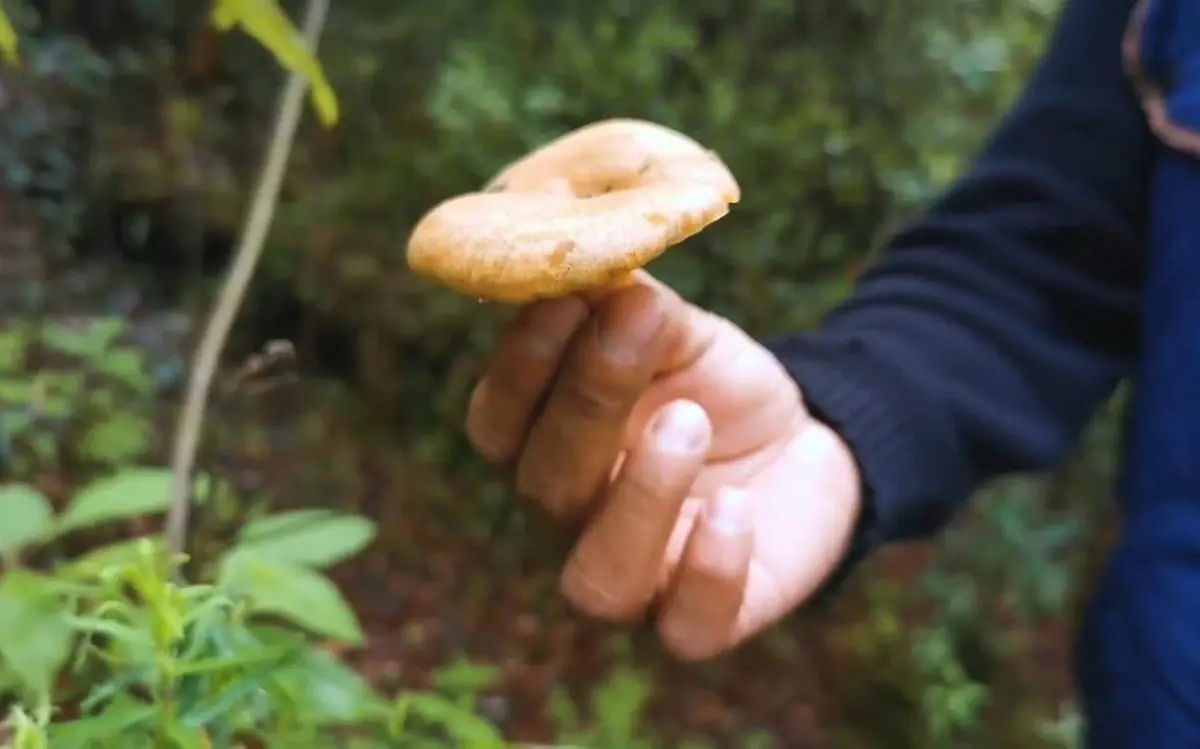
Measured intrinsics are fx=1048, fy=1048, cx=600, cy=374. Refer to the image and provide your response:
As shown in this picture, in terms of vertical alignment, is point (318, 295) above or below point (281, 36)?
below

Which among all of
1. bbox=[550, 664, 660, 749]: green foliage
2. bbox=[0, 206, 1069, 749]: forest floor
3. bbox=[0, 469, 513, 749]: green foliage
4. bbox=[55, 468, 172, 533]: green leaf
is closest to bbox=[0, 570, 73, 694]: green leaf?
bbox=[0, 469, 513, 749]: green foliage

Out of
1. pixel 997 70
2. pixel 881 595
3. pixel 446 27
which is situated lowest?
pixel 881 595

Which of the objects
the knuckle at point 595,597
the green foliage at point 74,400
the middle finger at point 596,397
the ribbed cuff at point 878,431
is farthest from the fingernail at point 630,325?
the green foliage at point 74,400

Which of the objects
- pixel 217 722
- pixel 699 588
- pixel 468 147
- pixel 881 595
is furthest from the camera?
pixel 881 595

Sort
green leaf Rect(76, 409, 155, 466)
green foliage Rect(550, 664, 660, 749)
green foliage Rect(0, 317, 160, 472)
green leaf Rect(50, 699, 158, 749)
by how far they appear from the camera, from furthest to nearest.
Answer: green leaf Rect(76, 409, 155, 466) < green foliage Rect(0, 317, 160, 472) < green foliage Rect(550, 664, 660, 749) < green leaf Rect(50, 699, 158, 749)

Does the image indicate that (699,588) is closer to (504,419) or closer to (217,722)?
(504,419)

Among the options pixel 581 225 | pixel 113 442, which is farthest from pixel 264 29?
pixel 113 442

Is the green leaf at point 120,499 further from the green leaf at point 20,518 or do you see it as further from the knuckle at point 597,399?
the knuckle at point 597,399

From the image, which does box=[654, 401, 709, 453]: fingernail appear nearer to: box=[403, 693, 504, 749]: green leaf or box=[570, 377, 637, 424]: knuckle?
box=[570, 377, 637, 424]: knuckle

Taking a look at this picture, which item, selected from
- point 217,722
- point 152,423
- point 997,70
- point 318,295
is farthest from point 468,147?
point 217,722
